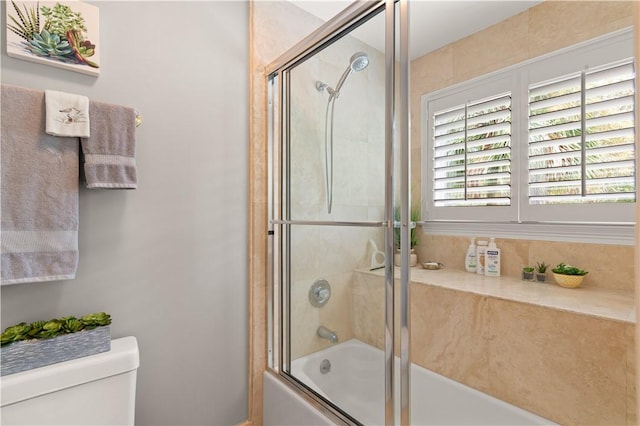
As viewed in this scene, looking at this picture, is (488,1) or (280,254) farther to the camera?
(488,1)

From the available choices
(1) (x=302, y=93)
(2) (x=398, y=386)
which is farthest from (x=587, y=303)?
(1) (x=302, y=93)

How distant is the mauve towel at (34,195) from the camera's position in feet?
2.81

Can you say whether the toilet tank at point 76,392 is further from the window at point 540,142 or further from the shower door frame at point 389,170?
the window at point 540,142

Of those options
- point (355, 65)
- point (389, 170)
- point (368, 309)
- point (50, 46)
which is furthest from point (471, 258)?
point (50, 46)

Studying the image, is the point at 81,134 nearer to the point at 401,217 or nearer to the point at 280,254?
the point at 280,254

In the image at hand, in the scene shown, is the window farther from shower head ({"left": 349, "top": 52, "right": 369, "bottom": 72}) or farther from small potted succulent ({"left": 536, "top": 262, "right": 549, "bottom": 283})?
shower head ({"left": 349, "top": 52, "right": 369, "bottom": 72})

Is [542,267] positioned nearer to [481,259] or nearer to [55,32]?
[481,259]

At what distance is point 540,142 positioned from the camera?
60.2 inches

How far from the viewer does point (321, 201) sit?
121 centimetres

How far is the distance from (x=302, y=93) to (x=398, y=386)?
3.74 ft

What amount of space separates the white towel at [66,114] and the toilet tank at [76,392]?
69cm

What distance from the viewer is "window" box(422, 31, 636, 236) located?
1314mm

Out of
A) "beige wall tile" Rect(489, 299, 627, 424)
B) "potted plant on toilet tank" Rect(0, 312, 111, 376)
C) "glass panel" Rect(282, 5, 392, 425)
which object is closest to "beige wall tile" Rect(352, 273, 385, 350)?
"glass panel" Rect(282, 5, 392, 425)

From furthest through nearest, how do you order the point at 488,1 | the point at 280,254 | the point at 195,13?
the point at 488,1
the point at 280,254
the point at 195,13
